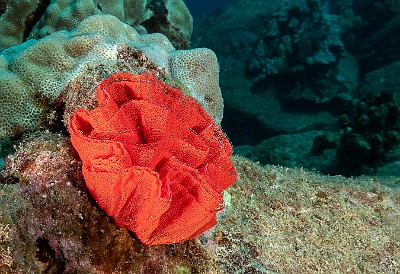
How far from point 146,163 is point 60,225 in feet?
1.91

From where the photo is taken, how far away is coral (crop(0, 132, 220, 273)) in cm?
182

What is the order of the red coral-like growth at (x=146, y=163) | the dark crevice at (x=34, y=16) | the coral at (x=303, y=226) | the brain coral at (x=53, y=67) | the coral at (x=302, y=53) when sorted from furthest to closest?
the coral at (x=302, y=53), the dark crevice at (x=34, y=16), the brain coral at (x=53, y=67), the coral at (x=303, y=226), the red coral-like growth at (x=146, y=163)

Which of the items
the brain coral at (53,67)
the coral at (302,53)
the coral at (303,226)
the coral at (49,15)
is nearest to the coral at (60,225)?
the coral at (303,226)

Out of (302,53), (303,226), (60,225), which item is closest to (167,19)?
(303,226)

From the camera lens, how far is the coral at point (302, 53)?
45.5 ft

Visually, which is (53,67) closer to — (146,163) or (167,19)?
(146,163)

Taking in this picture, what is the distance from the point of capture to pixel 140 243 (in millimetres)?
2197

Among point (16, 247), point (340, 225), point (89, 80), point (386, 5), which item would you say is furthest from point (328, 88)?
point (16, 247)

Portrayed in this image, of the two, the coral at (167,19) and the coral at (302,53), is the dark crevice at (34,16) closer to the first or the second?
the coral at (167,19)

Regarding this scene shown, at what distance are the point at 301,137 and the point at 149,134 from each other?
336 inches

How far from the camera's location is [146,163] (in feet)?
6.51

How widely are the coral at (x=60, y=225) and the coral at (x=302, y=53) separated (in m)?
12.4

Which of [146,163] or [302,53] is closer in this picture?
[146,163]

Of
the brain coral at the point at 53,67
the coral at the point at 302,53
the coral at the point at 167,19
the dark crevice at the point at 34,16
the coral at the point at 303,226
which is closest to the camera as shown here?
the coral at the point at 303,226
